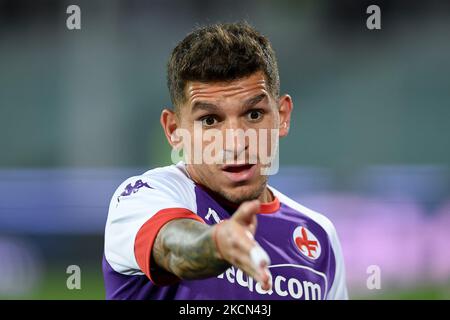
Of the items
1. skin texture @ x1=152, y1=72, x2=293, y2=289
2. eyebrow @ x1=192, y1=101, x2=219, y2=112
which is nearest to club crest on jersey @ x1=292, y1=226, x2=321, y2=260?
skin texture @ x1=152, y1=72, x2=293, y2=289

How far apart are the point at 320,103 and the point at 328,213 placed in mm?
2224

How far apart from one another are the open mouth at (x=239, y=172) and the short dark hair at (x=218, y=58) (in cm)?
35

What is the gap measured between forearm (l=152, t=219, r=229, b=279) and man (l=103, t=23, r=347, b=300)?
65 millimetres

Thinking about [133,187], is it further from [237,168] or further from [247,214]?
[247,214]

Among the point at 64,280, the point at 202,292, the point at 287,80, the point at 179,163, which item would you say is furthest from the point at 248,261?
the point at 287,80

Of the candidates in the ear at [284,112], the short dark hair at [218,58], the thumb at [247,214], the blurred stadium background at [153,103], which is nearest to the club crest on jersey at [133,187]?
the short dark hair at [218,58]

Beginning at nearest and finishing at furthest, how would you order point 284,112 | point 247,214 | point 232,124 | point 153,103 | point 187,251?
point 247,214 < point 187,251 < point 232,124 < point 284,112 < point 153,103

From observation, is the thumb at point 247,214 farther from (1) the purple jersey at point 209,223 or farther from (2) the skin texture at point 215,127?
(1) the purple jersey at point 209,223

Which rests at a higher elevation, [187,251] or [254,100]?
[254,100]

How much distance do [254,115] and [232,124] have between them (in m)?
0.15

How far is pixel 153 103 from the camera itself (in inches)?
400

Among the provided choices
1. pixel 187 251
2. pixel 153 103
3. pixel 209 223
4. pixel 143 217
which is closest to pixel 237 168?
pixel 209 223

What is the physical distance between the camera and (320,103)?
33.5 ft

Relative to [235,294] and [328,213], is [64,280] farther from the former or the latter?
[235,294]
